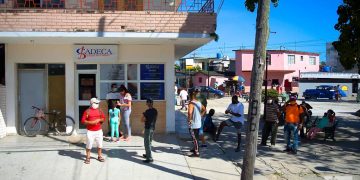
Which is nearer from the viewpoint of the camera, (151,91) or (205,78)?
(151,91)

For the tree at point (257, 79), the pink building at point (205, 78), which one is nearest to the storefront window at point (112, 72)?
the tree at point (257, 79)

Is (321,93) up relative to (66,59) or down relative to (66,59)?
down

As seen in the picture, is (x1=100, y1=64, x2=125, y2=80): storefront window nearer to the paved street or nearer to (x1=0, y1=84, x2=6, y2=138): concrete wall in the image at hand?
the paved street

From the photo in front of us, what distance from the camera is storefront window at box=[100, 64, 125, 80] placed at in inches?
532

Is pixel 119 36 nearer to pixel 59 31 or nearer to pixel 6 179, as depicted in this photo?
pixel 59 31

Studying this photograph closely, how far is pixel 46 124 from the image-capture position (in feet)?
→ 44.1

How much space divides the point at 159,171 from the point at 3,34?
5.95m

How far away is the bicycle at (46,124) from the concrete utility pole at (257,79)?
700 centimetres

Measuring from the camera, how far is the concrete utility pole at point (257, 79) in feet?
25.5

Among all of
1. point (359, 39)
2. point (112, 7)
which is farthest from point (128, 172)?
point (359, 39)

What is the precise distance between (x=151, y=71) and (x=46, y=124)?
3746mm

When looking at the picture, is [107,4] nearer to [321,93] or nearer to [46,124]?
[46,124]

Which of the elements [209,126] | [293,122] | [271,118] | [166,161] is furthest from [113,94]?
A: [293,122]

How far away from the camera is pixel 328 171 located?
9.62 m
